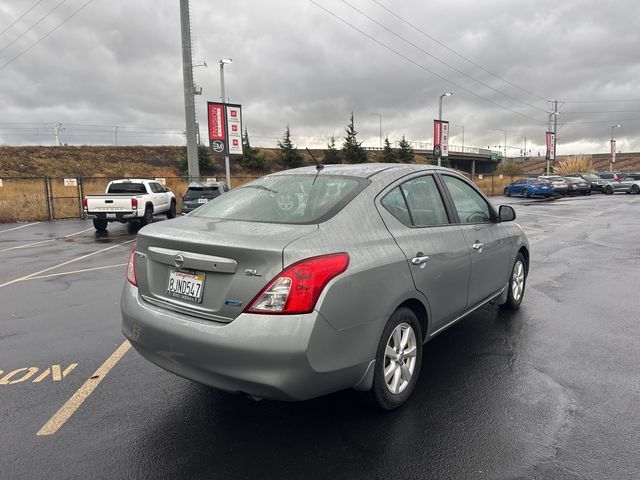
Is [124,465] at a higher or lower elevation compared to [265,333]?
lower

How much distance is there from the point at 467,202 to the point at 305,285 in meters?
2.47

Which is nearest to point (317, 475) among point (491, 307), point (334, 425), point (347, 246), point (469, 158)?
point (334, 425)

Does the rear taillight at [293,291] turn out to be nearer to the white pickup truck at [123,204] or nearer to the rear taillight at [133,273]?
the rear taillight at [133,273]

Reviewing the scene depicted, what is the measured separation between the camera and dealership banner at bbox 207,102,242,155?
2350 centimetres

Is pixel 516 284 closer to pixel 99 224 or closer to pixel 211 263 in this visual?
pixel 211 263

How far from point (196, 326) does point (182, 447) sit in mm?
761

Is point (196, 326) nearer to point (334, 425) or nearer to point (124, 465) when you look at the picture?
point (124, 465)

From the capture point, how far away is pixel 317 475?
8.18ft

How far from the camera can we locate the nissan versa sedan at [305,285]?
2.50 metres

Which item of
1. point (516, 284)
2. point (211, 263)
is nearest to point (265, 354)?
point (211, 263)

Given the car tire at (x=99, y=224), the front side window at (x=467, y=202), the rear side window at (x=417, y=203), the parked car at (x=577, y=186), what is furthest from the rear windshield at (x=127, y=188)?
the parked car at (x=577, y=186)

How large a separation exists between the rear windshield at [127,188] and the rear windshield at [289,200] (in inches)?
537

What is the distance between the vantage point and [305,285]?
98.3 inches

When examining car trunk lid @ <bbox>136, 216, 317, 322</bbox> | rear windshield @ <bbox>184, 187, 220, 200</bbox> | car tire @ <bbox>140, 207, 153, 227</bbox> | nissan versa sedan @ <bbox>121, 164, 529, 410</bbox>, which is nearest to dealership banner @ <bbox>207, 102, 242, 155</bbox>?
rear windshield @ <bbox>184, 187, 220, 200</bbox>
